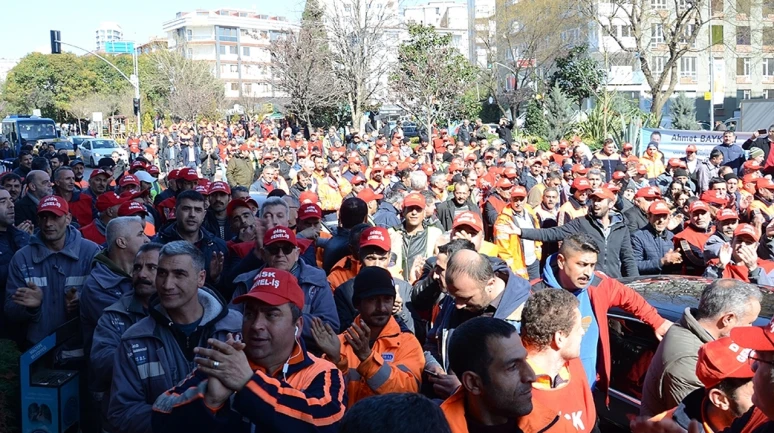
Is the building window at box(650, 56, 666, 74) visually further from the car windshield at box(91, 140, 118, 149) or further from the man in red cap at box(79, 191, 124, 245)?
the man in red cap at box(79, 191, 124, 245)

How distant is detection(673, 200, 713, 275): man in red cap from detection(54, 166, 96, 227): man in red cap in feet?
25.3

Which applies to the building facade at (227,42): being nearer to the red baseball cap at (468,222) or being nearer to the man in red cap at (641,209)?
the man in red cap at (641,209)

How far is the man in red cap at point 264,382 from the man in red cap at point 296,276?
1367 millimetres

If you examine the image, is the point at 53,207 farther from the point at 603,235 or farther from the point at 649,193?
the point at 649,193

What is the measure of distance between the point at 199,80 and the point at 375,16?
3066 centimetres

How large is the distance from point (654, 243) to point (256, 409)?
6937mm

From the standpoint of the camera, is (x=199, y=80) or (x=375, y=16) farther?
(x=199, y=80)

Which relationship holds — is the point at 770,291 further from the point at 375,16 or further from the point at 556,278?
the point at 375,16

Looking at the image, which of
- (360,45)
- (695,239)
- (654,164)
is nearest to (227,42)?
(360,45)

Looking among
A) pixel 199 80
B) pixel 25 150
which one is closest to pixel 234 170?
pixel 25 150

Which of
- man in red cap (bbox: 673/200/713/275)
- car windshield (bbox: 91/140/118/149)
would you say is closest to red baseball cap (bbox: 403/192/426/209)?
man in red cap (bbox: 673/200/713/275)

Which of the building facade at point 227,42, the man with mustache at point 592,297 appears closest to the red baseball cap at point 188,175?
the man with mustache at point 592,297

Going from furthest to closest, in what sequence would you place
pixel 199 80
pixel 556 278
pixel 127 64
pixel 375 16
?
pixel 127 64 < pixel 199 80 < pixel 375 16 < pixel 556 278

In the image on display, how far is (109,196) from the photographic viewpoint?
8.94 metres
